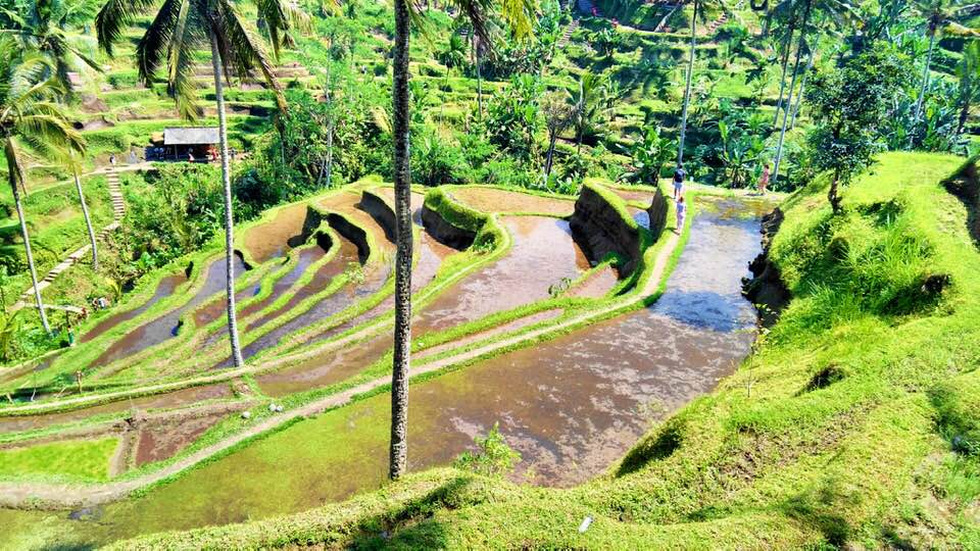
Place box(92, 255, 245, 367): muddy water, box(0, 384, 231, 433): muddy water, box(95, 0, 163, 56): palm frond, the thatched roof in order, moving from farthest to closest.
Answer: the thatched roof
box(92, 255, 245, 367): muddy water
box(0, 384, 231, 433): muddy water
box(95, 0, 163, 56): palm frond

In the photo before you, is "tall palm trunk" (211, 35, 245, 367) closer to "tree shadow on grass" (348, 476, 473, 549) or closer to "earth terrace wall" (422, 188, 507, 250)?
"tree shadow on grass" (348, 476, 473, 549)

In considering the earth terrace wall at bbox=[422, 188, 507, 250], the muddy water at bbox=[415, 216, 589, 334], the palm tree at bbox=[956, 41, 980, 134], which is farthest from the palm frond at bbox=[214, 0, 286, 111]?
the palm tree at bbox=[956, 41, 980, 134]

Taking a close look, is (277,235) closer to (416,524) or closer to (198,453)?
(198,453)

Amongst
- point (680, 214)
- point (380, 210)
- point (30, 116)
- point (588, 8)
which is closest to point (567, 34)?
point (588, 8)

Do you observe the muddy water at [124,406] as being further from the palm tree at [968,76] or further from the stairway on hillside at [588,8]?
the stairway on hillside at [588,8]

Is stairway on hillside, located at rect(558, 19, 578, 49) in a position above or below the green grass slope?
above

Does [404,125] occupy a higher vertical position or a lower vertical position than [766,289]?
higher

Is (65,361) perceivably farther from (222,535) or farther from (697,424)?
(697,424)
